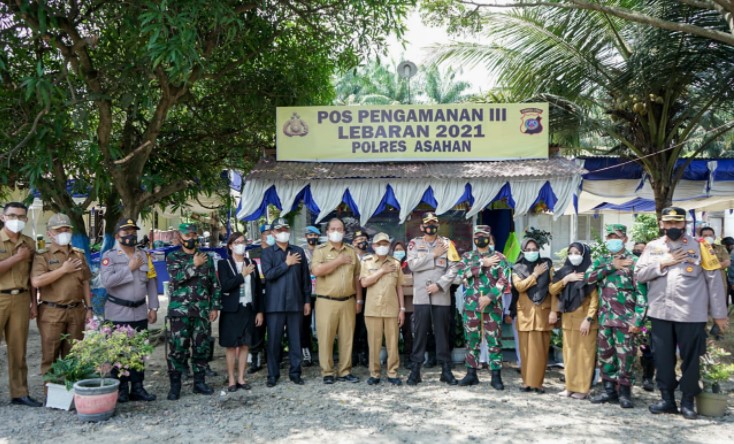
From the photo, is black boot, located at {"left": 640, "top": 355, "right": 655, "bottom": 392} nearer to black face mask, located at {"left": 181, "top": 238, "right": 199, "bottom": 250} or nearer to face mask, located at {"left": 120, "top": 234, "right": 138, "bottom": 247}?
black face mask, located at {"left": 181, "top": 238, "right": 199, "bottom": 250}

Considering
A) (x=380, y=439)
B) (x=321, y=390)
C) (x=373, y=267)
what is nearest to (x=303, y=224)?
(x=373, y=267)

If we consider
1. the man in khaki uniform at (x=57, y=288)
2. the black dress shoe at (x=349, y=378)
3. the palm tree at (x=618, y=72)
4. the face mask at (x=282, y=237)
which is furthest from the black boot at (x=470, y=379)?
the palm tree at (x=618, y=72)

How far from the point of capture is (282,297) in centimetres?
598

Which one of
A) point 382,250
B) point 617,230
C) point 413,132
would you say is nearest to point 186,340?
point 382,250

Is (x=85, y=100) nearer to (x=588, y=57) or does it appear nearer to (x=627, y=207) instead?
(x=588, y=57)

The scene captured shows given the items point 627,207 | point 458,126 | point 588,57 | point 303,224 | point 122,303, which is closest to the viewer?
point 122,303

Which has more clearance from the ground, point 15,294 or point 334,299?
point 15,294

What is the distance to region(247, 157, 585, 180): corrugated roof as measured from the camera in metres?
7.14

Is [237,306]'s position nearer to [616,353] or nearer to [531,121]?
[616,353]

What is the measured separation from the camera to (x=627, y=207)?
1482cm

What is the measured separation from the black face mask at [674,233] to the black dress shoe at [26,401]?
5.86 metres

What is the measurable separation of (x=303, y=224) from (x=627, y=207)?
9.89 metres

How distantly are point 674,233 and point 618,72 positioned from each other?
567 centimetres

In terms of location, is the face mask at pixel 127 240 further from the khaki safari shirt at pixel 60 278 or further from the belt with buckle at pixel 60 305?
the belt with buckle at pixel 60 305
